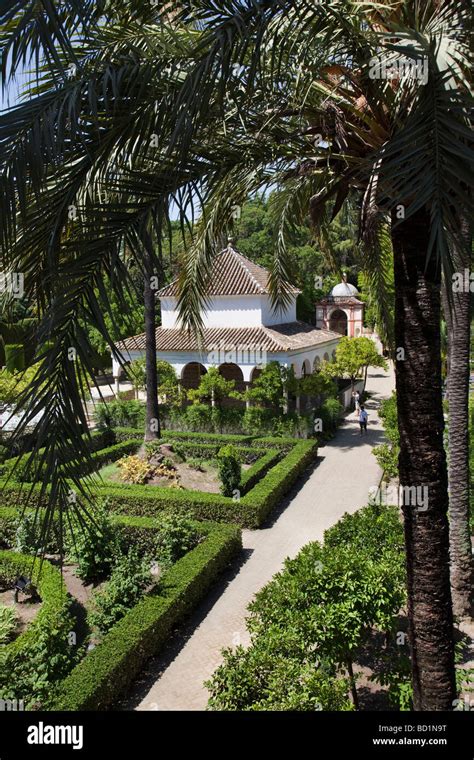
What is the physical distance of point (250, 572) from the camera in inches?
423

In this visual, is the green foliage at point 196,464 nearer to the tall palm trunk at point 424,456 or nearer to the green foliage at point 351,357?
the green foliage at point 351,357

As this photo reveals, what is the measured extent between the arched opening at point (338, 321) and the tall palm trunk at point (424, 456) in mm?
40473

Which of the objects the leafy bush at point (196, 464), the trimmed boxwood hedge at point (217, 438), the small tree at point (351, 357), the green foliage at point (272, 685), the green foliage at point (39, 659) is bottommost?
the green foliage at point (39, 659)

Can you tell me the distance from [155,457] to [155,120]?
13.9 m

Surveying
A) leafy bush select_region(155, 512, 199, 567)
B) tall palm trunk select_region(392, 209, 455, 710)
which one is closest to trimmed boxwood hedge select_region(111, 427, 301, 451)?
leafy bush select_region(155, 512, 199, 567)

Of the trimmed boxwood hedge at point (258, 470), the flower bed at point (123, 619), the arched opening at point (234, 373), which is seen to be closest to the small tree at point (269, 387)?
the trimmed boxwood hedge at point (258, 470)

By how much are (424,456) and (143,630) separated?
523 cm

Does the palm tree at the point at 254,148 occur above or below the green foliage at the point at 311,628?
above

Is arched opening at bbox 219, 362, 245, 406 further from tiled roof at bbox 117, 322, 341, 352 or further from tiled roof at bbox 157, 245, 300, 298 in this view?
tiled roof at bbox 157, 245, 300, 298

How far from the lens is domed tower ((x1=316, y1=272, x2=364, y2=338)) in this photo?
133 ft

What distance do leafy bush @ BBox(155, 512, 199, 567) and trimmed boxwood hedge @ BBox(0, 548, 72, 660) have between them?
184cm

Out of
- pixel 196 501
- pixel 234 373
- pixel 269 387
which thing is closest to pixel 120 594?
pixel 196 501

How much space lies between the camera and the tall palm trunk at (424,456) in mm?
4184

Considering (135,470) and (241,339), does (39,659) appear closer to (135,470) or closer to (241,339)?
(135,470)
